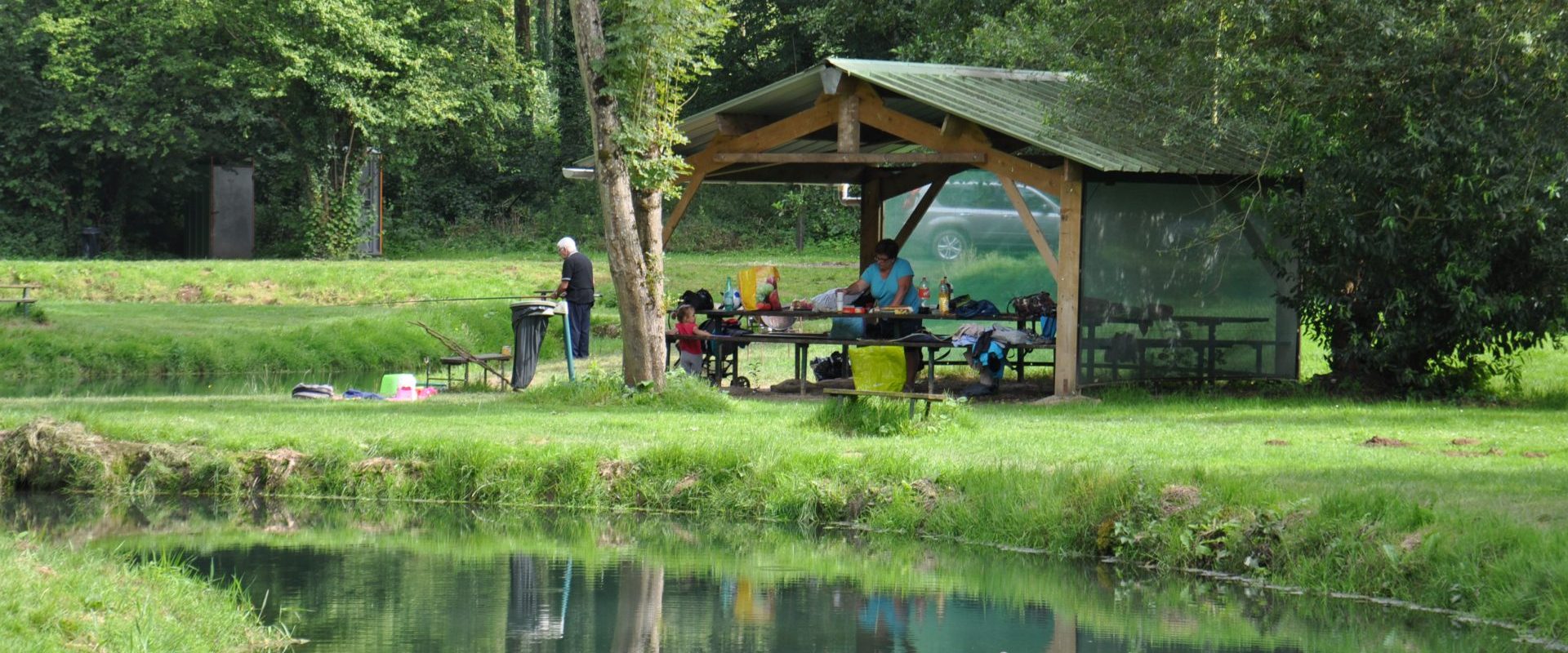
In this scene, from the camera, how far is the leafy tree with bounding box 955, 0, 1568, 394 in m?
14.3

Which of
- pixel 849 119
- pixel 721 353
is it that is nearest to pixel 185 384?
pixel 721 353

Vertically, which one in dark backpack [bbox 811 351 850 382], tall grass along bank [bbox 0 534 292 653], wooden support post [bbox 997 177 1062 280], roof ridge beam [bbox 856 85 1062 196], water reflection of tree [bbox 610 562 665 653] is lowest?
water reflection of tree [bbox 610 562 665 653]

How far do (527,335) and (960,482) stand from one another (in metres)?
7.56

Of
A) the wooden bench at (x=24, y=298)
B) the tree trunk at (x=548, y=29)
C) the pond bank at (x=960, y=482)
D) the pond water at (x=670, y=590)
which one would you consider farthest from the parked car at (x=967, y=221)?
the tree trunk at (x=548, y=29)

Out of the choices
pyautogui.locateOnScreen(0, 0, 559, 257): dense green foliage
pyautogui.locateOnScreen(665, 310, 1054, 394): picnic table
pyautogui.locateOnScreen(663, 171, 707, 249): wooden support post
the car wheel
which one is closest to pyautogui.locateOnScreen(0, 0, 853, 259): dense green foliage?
pyautogui.locateOnScreen(0, 0, 559, 257): dense green foliage

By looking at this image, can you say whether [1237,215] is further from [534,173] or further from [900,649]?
[534,173]

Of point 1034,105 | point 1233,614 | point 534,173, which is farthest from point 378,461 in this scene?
point 534,173

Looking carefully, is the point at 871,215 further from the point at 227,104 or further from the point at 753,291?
the point at 227,104

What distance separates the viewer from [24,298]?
25.1 meters

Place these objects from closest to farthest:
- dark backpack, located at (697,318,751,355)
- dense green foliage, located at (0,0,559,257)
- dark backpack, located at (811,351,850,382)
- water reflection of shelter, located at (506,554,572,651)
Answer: water reflection of shelter, located at (506,554,572,651)
dark backpack, located at (697,318,751,355)
dark backpack, located at (811,351,850,382)
dense green foliage, located at (0,0,559,257)

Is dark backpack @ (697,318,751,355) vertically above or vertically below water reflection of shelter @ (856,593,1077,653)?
above

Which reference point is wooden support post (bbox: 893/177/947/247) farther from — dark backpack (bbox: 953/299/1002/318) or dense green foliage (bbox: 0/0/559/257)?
dense green foliage (bbox: 0/0/559/257)

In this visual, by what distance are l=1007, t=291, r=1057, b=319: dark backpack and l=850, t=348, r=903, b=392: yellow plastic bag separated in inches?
100

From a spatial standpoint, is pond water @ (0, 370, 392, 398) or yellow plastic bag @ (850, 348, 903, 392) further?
pond water @ (0, 370, 392, 398)
